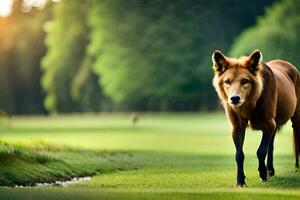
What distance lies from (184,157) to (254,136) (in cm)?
836

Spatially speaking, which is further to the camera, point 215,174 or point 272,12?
point 272,12

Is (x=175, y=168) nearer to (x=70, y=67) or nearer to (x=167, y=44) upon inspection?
(x=167, y=44)

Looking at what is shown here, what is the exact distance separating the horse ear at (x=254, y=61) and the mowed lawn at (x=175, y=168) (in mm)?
1441

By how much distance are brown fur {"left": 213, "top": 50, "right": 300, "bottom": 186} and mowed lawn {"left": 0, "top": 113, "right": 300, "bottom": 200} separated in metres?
0.78

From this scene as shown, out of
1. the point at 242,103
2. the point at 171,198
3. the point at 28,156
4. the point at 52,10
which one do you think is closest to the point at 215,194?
the point at 171,198

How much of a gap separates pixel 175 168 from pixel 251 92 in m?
4.57

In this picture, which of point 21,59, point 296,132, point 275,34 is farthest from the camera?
point 21,59

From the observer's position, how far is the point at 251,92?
1105 centimetres

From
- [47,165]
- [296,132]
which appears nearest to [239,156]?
[296,132]

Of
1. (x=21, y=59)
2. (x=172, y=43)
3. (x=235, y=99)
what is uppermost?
(x=21, y=59)

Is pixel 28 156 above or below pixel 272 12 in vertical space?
below

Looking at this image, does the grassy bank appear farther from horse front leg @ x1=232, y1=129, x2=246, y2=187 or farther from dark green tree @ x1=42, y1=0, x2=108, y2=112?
dark green tree @ x1=42, y1=0, x2=108, y2=112

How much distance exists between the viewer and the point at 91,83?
3919 cm

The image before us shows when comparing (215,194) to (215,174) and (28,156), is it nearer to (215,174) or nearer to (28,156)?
(215,174)
